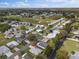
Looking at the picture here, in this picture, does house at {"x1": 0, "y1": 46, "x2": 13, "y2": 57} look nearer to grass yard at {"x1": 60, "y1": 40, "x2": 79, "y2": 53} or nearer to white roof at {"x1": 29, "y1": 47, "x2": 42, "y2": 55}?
white roof at {"x1": 29, "y1": 47, "x2": 42, "y2": 55}

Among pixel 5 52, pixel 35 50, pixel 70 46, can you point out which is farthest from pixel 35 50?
pixel 70 46

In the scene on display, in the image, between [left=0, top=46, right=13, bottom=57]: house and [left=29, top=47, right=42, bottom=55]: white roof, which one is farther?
[left=29, top=47, right=42, bottom=55]: white roof

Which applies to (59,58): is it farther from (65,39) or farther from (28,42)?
(65,39)

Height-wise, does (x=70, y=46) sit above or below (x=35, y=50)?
below

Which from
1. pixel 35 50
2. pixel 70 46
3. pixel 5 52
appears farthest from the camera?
pixel 70 46

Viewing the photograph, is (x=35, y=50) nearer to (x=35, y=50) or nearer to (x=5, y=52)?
(x=35, y=50)

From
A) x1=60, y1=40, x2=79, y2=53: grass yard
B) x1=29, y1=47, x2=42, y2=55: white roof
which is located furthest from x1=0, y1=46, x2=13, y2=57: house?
x1=60, y1=40, x2=79, y2=53: grass yard

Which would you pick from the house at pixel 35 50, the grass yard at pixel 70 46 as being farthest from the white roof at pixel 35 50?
the grass yard at pixel 70 46

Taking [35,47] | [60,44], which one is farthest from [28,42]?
[60,44]
